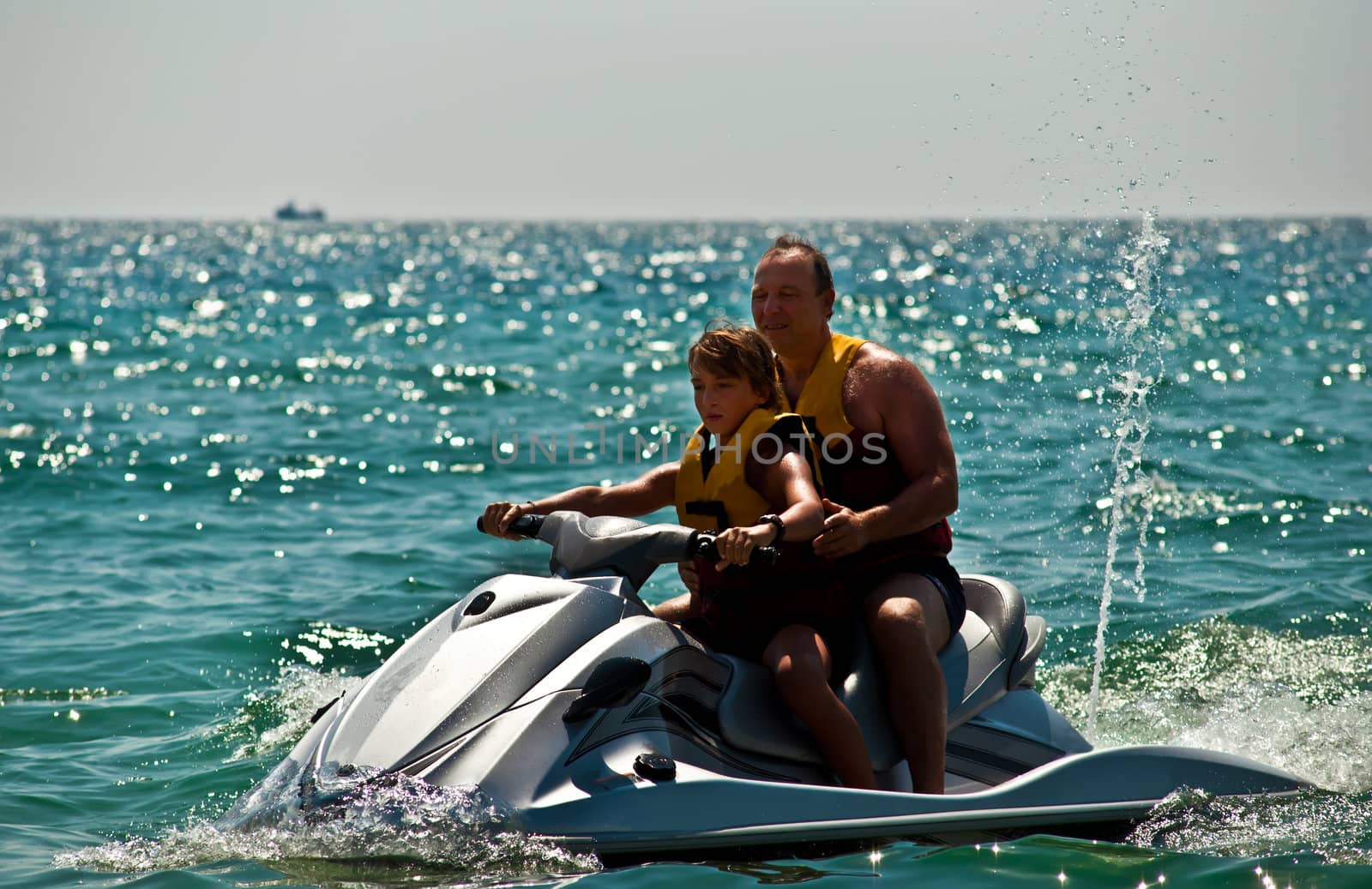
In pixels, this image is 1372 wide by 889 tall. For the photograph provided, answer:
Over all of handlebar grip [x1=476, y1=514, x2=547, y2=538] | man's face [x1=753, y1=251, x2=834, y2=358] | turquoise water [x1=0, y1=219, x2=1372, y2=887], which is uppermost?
man's face [x1=753, y1=251, x2=834, y2=358]

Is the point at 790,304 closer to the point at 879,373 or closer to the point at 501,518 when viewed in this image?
the point at 879,373

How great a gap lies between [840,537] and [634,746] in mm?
868

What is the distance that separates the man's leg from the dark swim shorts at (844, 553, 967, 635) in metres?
0.19

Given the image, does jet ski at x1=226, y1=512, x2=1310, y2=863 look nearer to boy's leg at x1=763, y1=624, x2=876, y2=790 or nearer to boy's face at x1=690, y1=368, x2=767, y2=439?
boy's leg at x1=763, y1=624, x2=876, y2=790

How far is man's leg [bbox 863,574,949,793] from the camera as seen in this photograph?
4031mm

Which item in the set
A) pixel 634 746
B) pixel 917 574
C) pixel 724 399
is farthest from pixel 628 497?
pixel 634 746

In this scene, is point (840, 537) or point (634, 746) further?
point (840, 537)

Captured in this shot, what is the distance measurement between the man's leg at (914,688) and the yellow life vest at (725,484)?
0.52 m

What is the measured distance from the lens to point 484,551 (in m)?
9.24

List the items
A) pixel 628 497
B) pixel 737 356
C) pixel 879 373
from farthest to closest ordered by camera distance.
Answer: pixel 628 497, pixel 879 373, pixel 737 356

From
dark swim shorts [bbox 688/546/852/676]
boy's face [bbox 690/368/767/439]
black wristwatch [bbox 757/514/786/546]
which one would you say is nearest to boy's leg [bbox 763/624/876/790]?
dark swim shorts [bbox 688/546/852/676]

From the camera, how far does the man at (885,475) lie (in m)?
4.05

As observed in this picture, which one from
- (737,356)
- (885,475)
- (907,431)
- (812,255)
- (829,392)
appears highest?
(812,255)

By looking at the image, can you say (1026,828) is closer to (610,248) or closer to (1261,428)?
(1261,428)
